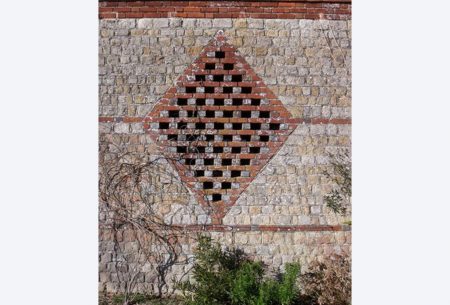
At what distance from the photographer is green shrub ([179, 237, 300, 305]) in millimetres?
4586

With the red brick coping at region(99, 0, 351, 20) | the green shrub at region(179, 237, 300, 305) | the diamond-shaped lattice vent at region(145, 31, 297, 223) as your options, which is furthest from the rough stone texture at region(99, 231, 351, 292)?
the red brick coping at region(99, 0, 351, 20)

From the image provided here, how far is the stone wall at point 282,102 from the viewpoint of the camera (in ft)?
16.6

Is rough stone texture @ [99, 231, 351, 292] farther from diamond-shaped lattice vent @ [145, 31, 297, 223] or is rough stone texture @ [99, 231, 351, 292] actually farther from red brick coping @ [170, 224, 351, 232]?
diamond-shaped lattice vent @ [145, 31, 297, 223]

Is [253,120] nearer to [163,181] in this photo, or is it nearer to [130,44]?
[163,181]

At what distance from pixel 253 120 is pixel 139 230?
1.84 meters

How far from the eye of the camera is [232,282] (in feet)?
15.4

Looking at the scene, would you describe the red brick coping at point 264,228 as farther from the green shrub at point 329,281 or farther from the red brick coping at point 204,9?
the red brick coping at point 204,9

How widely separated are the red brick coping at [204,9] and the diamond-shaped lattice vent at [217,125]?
303mm

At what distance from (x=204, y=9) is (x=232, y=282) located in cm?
309

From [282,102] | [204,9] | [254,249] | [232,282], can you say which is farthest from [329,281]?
[204,9]

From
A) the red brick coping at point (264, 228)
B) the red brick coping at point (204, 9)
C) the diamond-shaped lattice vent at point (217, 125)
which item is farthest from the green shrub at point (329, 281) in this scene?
the red brick coping at point (204, 9)

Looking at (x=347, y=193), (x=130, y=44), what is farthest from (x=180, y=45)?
(x=347, y=193)

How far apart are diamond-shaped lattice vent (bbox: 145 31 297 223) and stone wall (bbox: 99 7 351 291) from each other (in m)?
0.09

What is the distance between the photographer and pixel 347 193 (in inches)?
200
